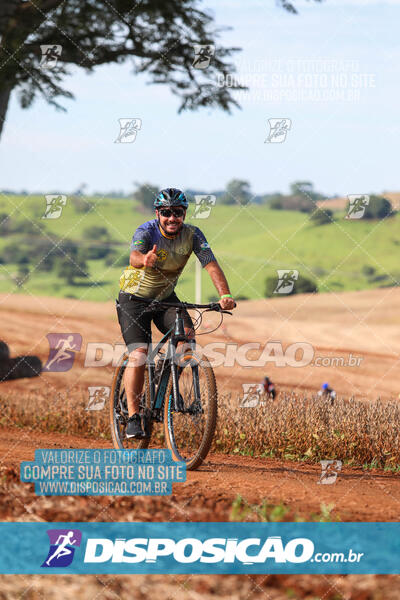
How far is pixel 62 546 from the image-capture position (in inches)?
201

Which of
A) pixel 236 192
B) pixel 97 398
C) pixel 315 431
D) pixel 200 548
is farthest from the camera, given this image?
pixel 236 192

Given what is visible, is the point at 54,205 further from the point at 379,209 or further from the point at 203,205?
the point at 379,209

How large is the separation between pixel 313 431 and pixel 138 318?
2862 millimetres

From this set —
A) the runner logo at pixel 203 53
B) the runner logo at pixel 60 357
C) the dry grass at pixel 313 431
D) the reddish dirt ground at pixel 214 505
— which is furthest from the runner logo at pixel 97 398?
the runner logo at pixel 203 53

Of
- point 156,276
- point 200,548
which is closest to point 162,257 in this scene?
point 156,276

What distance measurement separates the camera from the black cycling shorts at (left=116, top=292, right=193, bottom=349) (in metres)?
7.22

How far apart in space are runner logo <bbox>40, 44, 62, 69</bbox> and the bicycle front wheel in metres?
10.1

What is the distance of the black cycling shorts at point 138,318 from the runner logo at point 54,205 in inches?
196

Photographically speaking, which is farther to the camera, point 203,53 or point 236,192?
point 236,192

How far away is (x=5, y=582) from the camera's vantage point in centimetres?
482

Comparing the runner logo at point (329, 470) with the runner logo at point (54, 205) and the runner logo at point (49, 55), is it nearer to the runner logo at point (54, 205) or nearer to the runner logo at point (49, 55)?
the runner logo at point (54, 205)

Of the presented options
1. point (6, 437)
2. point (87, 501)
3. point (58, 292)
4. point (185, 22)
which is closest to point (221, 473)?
point (87, 501)

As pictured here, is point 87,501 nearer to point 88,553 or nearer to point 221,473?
point 88,553

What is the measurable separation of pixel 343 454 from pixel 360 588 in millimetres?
4103
